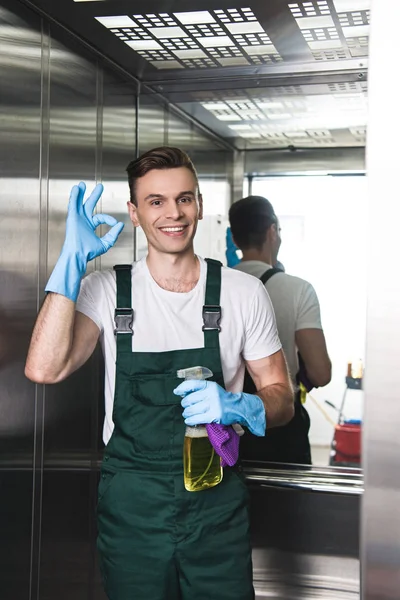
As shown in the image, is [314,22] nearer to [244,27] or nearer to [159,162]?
[244,27]

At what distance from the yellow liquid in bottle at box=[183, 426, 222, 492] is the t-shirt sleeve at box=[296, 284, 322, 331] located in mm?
1280

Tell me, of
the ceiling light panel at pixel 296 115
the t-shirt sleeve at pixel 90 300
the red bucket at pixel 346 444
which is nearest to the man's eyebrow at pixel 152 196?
the t-shirt sleeve at pixel 90 300

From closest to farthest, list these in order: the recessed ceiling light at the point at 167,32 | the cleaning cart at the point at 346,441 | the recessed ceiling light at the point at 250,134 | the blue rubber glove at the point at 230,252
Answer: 1. the recessed ceiling light at the point at 167,32
2. the cleaning cart at the point at 346,441
3. the recessed ceiling light at the point at 250,134
4. the blue rubber glove at the point at 230,252

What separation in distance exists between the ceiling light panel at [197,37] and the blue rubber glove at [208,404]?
104 centimetres

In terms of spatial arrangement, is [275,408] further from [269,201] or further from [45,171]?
[269,201]

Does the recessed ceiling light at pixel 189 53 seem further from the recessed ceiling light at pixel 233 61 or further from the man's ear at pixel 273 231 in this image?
the man's ear at pixel 273 231

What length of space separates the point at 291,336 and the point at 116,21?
54.8 inches

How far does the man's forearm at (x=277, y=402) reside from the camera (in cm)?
203

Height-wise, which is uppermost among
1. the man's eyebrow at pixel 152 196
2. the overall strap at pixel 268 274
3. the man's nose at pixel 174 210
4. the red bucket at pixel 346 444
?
the man's eyebrow at pixel 152 196

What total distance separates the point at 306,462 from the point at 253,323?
4.12 feet

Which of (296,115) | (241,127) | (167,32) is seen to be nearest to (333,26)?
(167,32)

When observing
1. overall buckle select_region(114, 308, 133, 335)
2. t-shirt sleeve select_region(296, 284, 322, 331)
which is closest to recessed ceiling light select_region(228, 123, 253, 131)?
t-shirt sleeve select_region(296, 284, 322, 331)

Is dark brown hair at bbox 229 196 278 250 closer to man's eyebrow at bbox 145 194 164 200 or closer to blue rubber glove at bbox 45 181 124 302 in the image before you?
man's eyebrow at bbox 145 194 164 200

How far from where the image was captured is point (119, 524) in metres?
1.96
